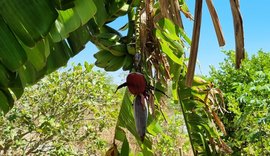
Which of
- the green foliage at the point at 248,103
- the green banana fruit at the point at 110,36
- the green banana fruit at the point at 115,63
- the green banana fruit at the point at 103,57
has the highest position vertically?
the green banana fruit at the point at 110,36

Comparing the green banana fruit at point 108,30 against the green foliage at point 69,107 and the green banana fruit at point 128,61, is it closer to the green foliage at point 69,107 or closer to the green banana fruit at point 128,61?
the green banana fruit at point 128,61

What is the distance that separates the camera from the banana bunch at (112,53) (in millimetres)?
1093

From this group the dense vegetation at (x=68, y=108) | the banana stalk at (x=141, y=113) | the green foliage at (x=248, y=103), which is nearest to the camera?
the banana stalk at (x=141, y=113)

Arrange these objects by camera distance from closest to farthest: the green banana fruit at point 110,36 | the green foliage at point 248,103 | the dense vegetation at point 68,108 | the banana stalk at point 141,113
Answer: the banana stalk at point 141,113, the green banana fruit at point 110,36, the green foliage at point 248,103, the dense vegetation at point 68,108

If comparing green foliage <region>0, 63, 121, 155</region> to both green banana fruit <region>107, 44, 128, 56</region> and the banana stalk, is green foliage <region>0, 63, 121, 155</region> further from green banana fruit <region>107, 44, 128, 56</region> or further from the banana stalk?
the banana stalk

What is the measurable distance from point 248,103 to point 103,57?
1.51 metres

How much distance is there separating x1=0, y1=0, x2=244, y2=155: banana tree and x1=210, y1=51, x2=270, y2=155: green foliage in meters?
0.50

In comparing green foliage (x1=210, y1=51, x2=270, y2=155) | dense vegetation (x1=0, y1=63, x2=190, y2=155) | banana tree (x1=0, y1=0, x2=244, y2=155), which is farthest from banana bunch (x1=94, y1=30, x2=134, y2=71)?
dense vegetation (x1=0, y1=63, x2=190, y2=155)

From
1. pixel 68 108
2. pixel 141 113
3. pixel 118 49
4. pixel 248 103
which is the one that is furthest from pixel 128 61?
pixel 68 108

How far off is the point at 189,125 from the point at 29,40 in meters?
0.92

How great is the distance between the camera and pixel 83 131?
3455 mm

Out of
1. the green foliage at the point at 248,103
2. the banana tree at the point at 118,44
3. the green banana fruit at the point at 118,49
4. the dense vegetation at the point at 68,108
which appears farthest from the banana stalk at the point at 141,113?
the dense vegetation at the point at 68,108

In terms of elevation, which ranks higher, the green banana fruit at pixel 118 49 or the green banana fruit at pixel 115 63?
the green banana fruit at pixel 118 49

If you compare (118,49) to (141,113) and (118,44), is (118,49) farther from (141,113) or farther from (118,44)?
(141,113)
